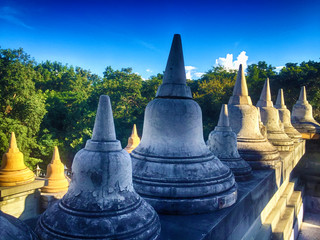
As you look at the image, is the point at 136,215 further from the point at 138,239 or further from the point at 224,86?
the point at 224,86

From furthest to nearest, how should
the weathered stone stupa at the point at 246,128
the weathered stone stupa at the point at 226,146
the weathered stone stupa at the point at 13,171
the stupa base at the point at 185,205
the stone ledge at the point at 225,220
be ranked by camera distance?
1. the weathered stone stupa at the point at 13,171
2. the weathered stone stupa at the point at 246,128
3. the weathered stone stupa at the point at 226,146
4. the stupa base at the point at 185,205
5. the stone ledge at the point at 225,220

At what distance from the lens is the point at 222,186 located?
12.5ft

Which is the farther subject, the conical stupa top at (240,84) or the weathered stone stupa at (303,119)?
the weathered stone stupa at (303,119)

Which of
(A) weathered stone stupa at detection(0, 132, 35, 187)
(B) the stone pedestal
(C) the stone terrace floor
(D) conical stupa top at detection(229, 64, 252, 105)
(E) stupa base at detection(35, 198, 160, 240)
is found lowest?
(C) the stone terrace floor

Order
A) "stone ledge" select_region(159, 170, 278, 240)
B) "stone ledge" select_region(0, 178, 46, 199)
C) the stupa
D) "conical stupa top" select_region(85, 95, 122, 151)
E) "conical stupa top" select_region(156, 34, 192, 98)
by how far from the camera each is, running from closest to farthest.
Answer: "conical stupa top" select_region(85, 95, 122, 151), "stone ledge" select_region(159, 170, 278, 240), "conical stupa top" select_region(156, 34, 192, 98), "stone ledge" select_region(0, 178, 46, 199), the stupa

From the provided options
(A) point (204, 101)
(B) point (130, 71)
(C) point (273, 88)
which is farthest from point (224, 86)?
(B) point (130, 71)

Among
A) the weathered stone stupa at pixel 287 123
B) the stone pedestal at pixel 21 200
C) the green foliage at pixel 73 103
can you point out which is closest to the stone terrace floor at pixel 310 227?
Answer: the weathered stone stupa at pixel 287 123

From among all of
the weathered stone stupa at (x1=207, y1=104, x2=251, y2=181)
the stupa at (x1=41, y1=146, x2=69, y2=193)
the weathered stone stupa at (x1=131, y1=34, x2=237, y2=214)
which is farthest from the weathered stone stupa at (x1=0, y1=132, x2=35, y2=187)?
the weathered stone stupa at (x1=207, y1=104, x2=251, y2=181)

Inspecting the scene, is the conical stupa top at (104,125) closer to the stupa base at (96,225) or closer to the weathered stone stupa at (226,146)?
the stupa base at (96,225)

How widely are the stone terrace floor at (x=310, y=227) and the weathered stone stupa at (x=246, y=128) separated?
435 centimetres

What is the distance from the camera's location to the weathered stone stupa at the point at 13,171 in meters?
7.90

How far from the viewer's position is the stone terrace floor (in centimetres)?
920

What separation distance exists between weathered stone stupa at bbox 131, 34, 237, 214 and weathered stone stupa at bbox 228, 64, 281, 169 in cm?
240

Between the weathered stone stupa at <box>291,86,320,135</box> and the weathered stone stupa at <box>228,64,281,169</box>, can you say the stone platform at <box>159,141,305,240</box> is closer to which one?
the weathered stone stupa at <box>228,64,281,169</box>
